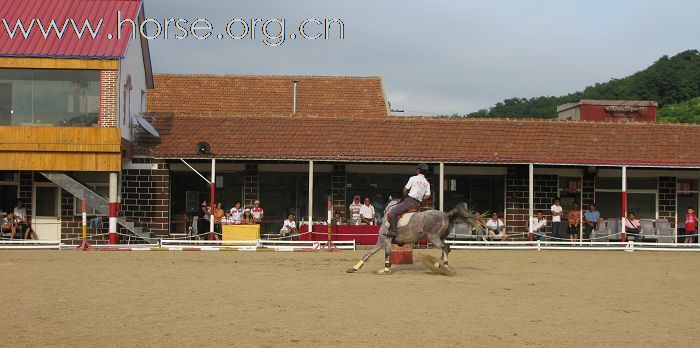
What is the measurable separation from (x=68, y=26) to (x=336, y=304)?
16709mm

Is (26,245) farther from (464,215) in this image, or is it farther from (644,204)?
(644,204)

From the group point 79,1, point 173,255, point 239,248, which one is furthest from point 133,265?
point 79,1

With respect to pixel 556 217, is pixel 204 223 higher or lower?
lower

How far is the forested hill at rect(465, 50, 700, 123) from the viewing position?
80.2 meters

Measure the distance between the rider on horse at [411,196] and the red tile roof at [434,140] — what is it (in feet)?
31.4

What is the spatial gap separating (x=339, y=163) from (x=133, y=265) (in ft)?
35.6

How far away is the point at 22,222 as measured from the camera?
25.3 meters

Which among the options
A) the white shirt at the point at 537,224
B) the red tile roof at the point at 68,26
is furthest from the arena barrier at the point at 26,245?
the white shirt at the point at 537,224

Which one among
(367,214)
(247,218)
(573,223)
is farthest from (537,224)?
(247,218)

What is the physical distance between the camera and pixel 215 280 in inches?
575

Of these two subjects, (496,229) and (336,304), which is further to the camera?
(496,229)

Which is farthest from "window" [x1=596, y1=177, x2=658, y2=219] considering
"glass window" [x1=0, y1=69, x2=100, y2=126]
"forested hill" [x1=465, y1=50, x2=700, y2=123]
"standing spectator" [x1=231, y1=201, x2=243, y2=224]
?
Result: "forested hill" [x1=465, y1=50, x2=700, y2=123]

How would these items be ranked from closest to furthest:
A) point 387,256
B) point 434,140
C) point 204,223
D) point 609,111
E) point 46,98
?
point 387,256, point 46,98, point 204,223, point 434,140, point 609,111

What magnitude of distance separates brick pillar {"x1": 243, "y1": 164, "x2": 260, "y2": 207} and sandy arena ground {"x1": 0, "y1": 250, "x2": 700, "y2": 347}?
8.70 meters
